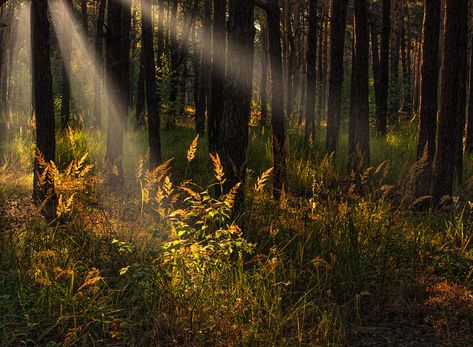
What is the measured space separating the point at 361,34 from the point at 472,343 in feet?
23.9

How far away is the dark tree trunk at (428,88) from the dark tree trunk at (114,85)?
5.00 m

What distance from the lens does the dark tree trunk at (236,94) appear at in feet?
20.4

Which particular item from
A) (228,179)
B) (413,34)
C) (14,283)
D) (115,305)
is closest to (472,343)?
(115,305)

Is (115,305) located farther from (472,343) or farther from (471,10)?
(471,10)

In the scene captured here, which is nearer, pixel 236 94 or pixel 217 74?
pixel 236 94

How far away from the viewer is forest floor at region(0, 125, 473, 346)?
152 inches

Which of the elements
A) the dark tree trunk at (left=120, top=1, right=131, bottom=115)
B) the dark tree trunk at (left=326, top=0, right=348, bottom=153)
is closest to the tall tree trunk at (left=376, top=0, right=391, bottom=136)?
the dark tree trunk at (left=326, top=0, right=348, bottom=153)

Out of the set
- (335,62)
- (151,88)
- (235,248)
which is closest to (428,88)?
(335,62)

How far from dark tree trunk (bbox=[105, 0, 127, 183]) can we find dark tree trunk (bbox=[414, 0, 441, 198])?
197 inches

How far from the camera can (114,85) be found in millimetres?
9422

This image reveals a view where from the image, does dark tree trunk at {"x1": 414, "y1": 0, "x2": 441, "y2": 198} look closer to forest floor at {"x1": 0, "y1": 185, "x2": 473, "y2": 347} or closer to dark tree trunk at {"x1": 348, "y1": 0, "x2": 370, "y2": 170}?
dark tree trunk at {"x1": 348, "y1": 0, "x2": 370, "y2": 170}

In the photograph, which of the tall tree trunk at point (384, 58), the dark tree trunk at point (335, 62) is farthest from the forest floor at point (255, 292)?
the tall tree trunk at point (384, 58)

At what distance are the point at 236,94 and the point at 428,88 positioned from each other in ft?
12.8

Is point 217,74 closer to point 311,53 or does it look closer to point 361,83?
point 361,83
